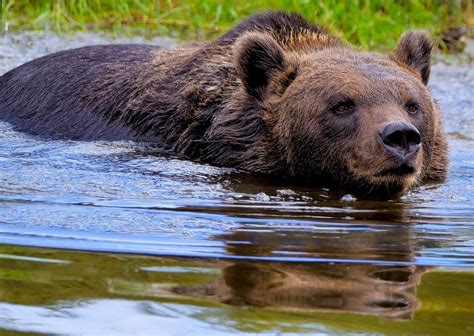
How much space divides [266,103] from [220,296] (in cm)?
318

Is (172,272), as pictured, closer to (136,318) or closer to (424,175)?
(136,318)

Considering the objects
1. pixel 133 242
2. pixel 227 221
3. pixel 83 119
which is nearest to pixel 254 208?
pixel 227 221

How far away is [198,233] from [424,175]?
7.91 ft

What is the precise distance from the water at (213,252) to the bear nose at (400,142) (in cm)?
28

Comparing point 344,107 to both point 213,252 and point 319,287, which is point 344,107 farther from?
point 319,287

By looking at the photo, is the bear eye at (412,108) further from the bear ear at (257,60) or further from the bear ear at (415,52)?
the bear ear at (257,60)

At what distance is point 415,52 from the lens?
6.28 m

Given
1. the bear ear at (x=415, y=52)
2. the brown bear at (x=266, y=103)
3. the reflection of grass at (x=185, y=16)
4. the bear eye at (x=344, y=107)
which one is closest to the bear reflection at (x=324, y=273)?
the brown bear at (x=266, y=103)

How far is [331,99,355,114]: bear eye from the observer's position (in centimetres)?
550

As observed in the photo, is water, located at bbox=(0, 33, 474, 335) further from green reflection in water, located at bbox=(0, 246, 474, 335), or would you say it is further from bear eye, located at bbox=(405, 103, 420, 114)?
bear eye, located at bbox=(405, 103, 420, 114)

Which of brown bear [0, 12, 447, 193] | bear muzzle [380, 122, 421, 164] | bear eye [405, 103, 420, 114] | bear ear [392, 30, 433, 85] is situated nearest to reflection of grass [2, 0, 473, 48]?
brown bear [0, 12, 447, 193]

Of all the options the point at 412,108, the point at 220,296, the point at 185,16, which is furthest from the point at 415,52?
the point at 185,16

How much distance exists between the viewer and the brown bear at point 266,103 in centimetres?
539

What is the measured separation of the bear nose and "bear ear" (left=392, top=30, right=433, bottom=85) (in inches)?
51.2
